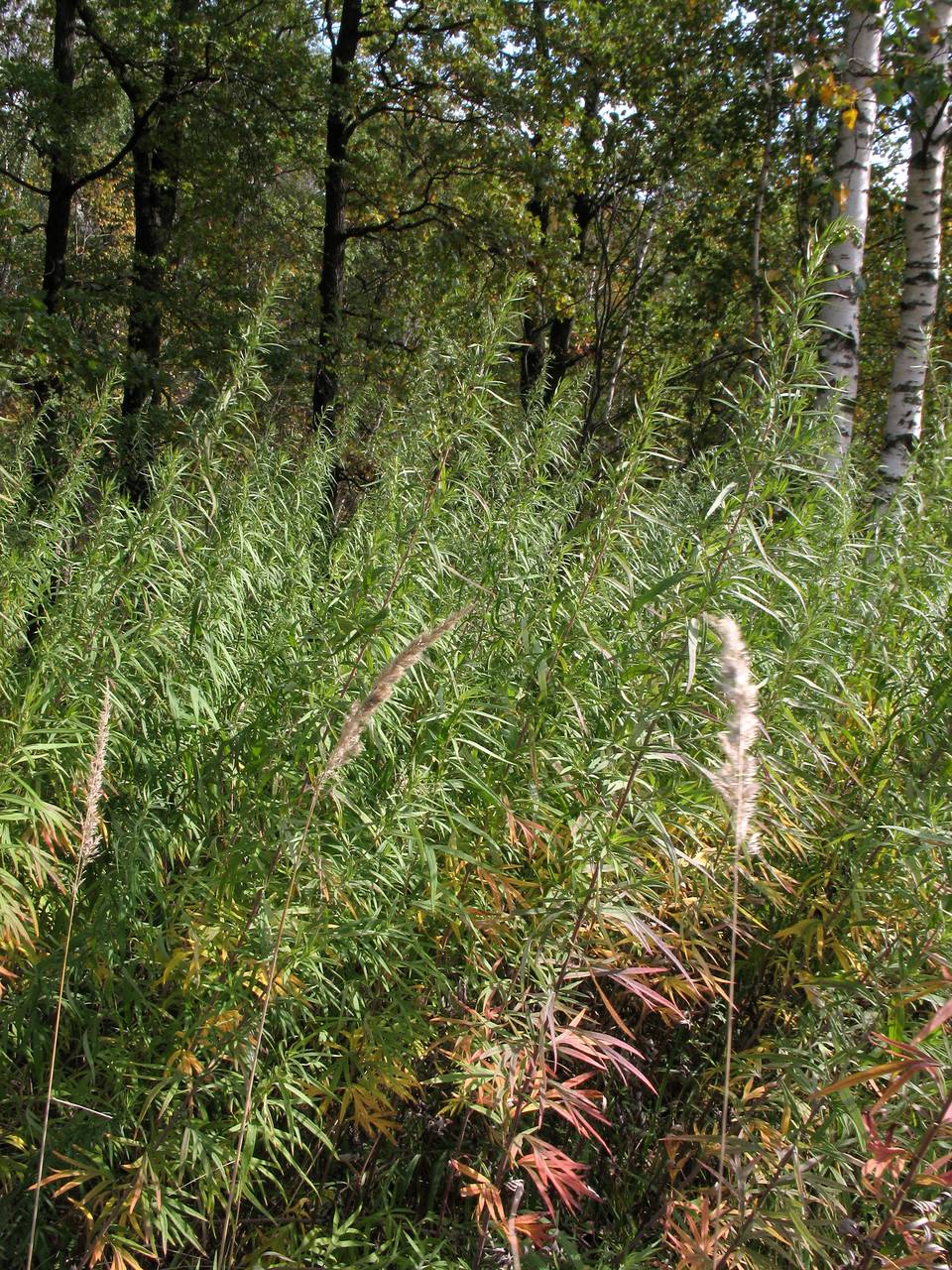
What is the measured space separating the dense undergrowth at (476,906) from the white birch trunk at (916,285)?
13.9 feet

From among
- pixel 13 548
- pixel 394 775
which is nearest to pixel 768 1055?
pixel 394 775

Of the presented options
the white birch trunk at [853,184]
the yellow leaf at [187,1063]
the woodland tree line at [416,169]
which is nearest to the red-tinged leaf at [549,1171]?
the yellow leaf at [187,1063]

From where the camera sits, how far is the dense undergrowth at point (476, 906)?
80.1 inches

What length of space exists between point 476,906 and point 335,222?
11.2 m

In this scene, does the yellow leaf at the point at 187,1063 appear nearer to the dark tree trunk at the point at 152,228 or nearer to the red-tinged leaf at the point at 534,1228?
the red-tinged leaf at the point at 534,1228

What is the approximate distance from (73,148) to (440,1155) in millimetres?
10192

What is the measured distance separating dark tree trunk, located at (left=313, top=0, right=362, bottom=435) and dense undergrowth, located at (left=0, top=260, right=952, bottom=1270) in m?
9.02

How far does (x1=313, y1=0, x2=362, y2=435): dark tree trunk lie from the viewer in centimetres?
1134

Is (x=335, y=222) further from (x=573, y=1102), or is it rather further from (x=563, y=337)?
(x=573, y=1102)

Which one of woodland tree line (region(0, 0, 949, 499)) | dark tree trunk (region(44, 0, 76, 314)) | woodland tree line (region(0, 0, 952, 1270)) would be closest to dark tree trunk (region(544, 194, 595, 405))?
woodland tree line (region(0, 0, 949, 499))

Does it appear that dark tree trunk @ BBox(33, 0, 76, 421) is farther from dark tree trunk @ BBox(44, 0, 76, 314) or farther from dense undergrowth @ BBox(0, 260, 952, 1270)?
dense undergrowth @ BBox(0, 260, 952, 1270)

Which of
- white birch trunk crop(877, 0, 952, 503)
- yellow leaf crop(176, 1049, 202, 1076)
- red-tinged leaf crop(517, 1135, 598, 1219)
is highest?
white birch trunk crop(877, 0, 952, 503)

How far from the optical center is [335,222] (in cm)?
1176

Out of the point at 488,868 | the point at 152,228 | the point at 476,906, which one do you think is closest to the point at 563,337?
the point at 152,228
